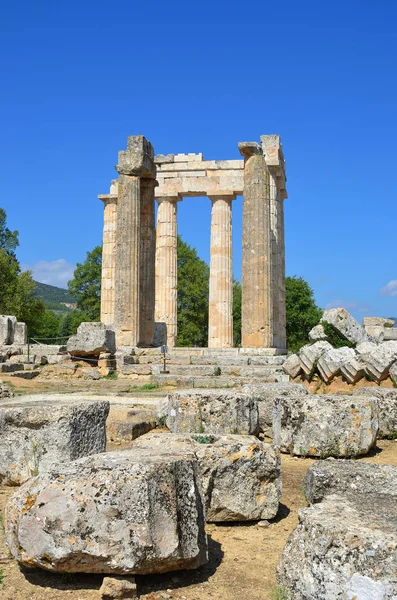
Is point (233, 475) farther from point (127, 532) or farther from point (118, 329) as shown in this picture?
point (118, 329)

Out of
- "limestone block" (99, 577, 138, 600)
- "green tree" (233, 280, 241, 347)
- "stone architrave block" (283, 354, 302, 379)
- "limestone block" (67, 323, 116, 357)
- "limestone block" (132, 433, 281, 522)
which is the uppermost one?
"green tree" (233, 280, 241, 347)

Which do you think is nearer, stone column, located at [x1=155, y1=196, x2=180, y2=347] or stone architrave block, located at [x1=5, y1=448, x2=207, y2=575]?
stone architrave block, located at [x1=5, y1=448, x2=207, y2=575]

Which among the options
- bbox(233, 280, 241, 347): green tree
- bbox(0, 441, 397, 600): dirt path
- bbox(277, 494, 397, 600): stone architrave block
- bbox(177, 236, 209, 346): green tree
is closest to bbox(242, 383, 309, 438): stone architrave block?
bbox(0, 441, 397, 600): dirt path

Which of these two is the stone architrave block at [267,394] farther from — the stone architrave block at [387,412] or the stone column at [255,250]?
the stone column at [255,250]

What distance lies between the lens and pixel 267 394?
28.2 ft

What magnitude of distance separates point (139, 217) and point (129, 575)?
55.8ft

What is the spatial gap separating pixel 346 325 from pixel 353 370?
18.7 feet

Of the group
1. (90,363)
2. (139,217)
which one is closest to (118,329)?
(90,363)

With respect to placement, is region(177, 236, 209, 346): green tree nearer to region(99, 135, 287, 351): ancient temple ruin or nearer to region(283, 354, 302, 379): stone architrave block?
region(99, 135, 287, 351): ancient temple ruin

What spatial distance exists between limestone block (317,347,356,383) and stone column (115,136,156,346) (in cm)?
797

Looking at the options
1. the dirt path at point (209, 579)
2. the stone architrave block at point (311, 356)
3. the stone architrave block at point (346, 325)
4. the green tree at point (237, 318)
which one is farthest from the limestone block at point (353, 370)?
the green tree at point (237, 318)

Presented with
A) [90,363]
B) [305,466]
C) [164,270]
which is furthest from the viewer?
[164,270]

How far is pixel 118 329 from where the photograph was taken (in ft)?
63.1

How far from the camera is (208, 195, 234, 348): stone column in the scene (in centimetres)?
2638
